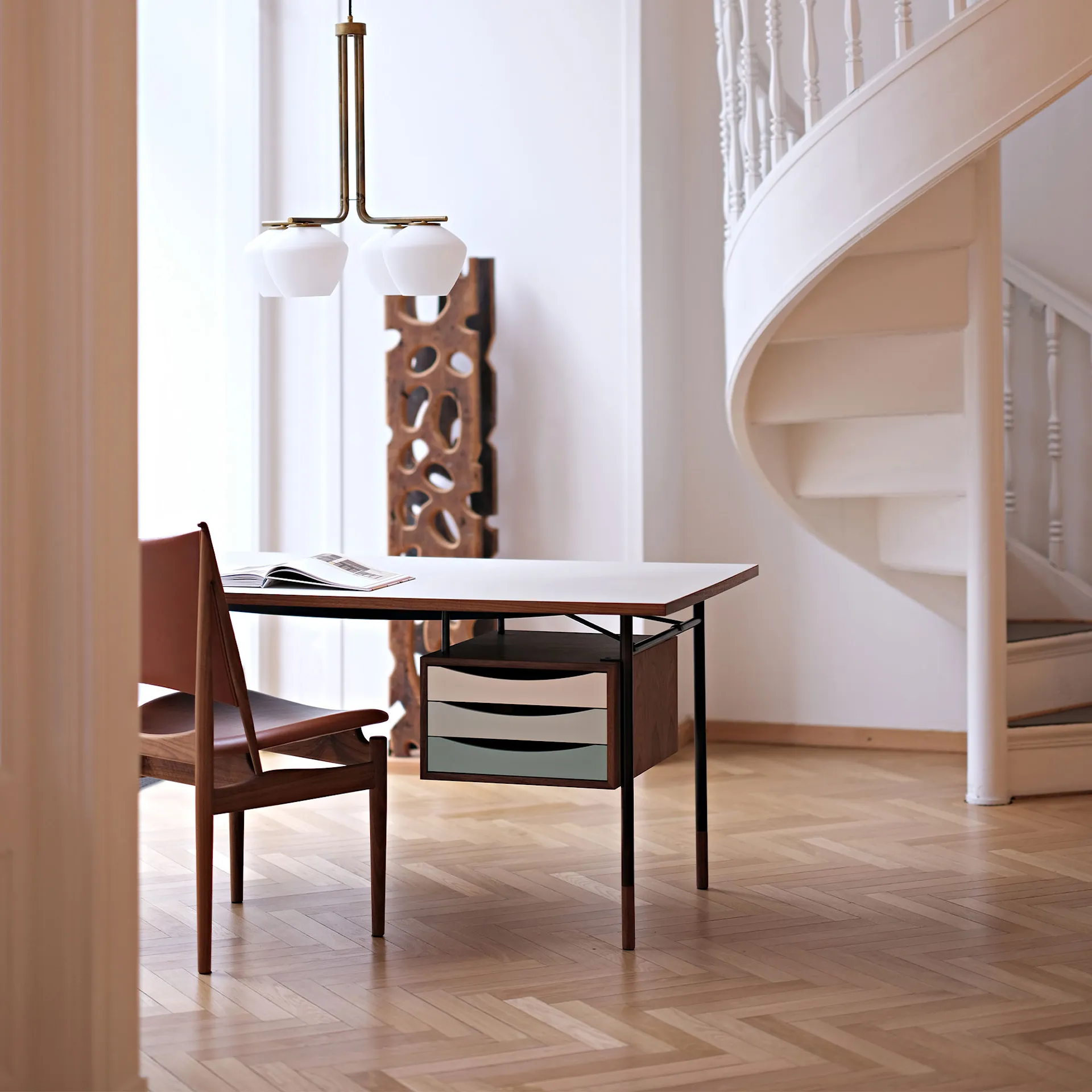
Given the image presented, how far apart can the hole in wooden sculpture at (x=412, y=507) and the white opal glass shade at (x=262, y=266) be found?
1.58 metres

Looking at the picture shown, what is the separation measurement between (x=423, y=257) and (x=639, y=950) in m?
1.65

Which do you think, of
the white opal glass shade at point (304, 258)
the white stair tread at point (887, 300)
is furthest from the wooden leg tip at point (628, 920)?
the white stair tread at point (887, 300)

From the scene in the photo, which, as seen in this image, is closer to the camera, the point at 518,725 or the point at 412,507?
the point at 518,725

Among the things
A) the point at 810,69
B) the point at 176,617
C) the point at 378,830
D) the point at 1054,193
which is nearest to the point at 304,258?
the point at 176,617

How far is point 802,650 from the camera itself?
5.36m

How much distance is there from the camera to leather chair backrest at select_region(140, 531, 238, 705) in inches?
116

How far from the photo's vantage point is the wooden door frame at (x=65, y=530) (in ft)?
7.06

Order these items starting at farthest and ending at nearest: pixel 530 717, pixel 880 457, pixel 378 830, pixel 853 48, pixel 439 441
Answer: pixel 439 441 < pixel 880 457 < pixel 853 48 < pixel 378 830 < pixel 530 717

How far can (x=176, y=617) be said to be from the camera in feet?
9.76

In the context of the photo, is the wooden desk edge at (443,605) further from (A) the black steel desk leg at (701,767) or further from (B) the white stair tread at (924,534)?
(B) the white stair tread at (924,534)

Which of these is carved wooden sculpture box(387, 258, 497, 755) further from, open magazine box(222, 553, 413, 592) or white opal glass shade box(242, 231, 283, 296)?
open magazine box(222, 553, 413, 592)

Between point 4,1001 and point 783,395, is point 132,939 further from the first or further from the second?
point 783,395

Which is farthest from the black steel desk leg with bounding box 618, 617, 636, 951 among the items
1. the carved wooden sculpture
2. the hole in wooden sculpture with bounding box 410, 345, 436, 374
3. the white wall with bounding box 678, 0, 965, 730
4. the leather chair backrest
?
the white wall with bounding box 678, 0, 965, 730

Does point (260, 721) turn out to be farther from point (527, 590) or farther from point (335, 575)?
point (527, 590)
